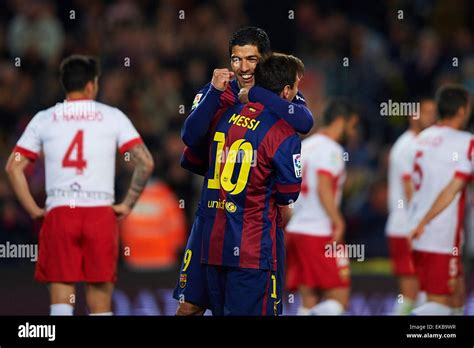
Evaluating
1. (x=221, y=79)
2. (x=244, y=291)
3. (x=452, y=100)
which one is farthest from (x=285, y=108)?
(x=452, y=100)

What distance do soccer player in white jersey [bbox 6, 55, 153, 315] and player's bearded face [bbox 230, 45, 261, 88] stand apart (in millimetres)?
1426

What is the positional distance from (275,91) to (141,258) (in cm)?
744

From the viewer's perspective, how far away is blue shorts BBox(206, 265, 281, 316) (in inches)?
293

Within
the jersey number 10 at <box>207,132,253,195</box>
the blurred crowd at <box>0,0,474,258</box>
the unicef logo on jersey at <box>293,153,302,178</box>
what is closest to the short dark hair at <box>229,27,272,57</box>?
the jersey number 10 at <box>207,132,253,195</box>

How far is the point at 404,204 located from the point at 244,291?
4.37m

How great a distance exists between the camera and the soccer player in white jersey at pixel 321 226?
419 inches

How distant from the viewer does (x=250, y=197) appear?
7496mm

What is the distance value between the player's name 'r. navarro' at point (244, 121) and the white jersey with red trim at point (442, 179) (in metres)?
2.70
